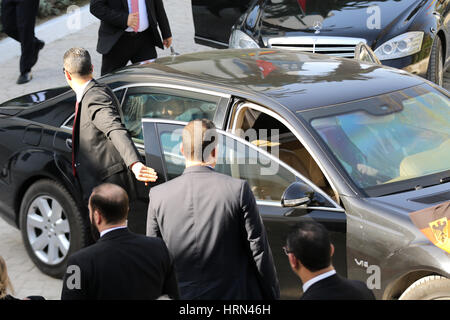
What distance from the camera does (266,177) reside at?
4930 mm

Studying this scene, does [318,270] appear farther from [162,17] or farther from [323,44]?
[162,17]

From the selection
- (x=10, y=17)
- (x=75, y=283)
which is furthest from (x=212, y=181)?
(x=10, y=17)

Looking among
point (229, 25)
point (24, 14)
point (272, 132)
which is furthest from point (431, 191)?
point (24, 14)

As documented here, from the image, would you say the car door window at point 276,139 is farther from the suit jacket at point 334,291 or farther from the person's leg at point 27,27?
the person's leg at point 27,27

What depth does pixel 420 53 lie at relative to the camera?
8.35 meters

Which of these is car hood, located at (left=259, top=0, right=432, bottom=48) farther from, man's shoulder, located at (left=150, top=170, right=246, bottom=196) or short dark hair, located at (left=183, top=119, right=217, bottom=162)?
man's shoulder, located at (left=150, top=170, right=246, bottom=196)

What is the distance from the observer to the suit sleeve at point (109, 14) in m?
8.14

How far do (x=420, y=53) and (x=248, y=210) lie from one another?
4873 millimetres

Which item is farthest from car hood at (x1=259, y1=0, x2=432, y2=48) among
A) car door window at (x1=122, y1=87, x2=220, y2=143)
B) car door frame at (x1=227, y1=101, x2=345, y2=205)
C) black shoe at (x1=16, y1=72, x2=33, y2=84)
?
black shoe at (x1=16, y1=72, x2=33, y2=84)

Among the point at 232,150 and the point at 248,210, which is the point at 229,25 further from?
the point at 248,210

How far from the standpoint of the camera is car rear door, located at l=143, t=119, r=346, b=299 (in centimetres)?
463

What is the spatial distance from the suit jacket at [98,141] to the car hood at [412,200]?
63.9 inches

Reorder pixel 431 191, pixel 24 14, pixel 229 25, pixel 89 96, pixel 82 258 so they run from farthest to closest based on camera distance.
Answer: pixel 24 14, pixel 229 25, pixel 89 96, pixel 431 191, pixel 82 258

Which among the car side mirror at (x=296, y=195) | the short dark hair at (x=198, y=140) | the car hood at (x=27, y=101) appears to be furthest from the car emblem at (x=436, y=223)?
the car hood at (x=27, y=101)
